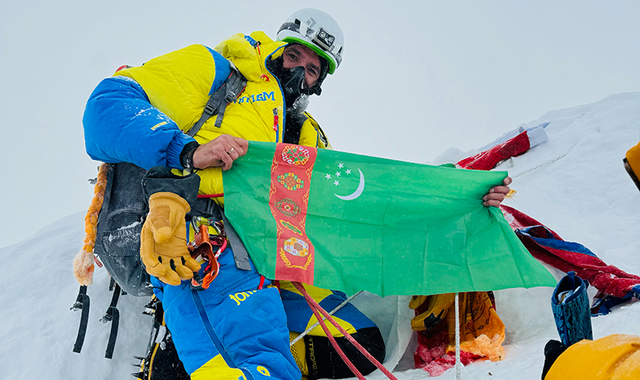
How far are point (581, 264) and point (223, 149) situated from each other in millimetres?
2555

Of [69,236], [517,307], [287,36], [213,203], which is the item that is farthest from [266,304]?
[69,236]

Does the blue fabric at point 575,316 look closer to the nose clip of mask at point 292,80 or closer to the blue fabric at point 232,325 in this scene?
the blue fabric at point 232,325

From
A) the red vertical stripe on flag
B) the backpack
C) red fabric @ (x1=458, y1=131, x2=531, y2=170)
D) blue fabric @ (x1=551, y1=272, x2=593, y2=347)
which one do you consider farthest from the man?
red fabric @ (x1=458, y1=131, x2=531, y2=170)

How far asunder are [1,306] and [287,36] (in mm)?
2918

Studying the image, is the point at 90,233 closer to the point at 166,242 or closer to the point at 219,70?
the point at 166,242

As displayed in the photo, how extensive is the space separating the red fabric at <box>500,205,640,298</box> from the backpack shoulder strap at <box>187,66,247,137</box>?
7.80 feet

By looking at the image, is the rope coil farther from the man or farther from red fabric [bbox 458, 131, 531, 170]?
red fabric [bbox 458, 131, 531, 170]

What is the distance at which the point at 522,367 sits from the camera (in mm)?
2215

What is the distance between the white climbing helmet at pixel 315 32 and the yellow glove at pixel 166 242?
175 centimetres

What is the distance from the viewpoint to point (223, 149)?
7.79 ft

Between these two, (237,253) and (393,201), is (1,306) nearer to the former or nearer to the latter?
(237,253)

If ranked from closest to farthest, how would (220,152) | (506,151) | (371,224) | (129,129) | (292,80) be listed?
(129,129), (220,152), (371,224), (292,80), (506,151)

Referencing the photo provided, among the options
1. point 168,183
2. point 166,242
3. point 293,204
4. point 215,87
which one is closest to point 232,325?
point 166,242

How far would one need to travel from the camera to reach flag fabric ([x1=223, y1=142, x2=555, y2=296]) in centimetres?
255
